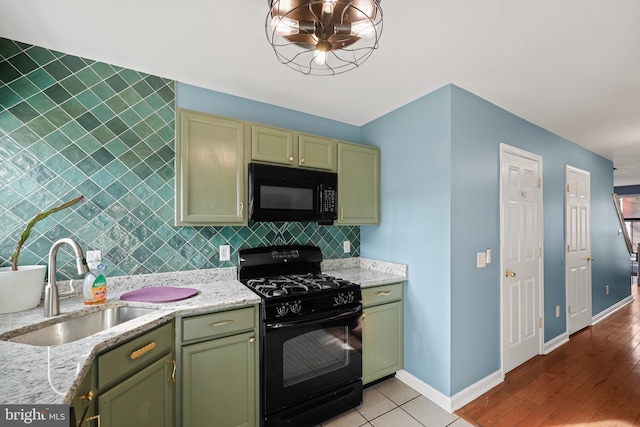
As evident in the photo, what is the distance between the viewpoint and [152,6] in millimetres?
1436

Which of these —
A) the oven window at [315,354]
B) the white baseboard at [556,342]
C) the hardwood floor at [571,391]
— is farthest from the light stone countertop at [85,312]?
the white baseboard at [556,342]

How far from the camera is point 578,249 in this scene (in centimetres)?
355

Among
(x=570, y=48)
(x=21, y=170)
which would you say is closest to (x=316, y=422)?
(x=21, y=170)

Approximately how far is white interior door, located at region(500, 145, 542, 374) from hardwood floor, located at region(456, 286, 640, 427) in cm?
19

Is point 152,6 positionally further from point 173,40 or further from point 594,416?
point 594,416

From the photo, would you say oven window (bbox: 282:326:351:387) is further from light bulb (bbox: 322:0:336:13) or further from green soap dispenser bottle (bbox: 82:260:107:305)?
light bulb (bbox: 322:0:336:13)

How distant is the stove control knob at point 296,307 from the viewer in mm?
1848

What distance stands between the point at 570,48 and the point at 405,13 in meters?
1.13

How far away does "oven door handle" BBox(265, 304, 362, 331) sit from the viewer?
179 cm

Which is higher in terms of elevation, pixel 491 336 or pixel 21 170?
pixel 21 170

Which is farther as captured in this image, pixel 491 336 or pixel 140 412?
pixel 491 336

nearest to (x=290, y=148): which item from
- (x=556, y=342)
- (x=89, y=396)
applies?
(x=89, y=396)

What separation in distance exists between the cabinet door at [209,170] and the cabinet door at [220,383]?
828 mm

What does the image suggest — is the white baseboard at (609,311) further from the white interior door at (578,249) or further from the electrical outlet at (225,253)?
the electrical outlet at (225,253)
